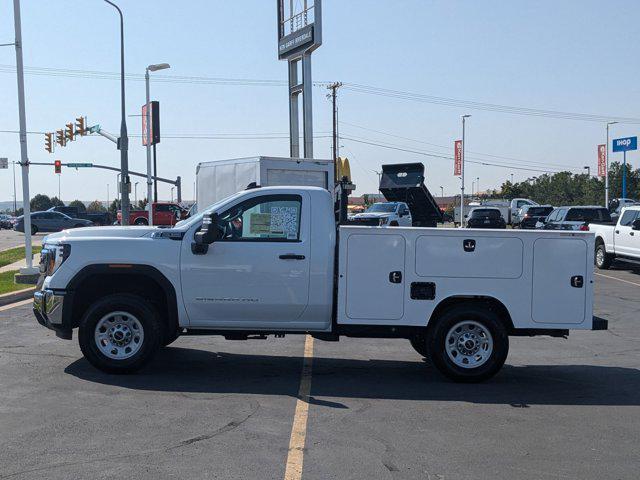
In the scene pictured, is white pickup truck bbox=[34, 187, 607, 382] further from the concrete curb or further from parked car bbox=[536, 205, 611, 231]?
parked car bbox=[536, 205, 611, 231]

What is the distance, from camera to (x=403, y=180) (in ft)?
115

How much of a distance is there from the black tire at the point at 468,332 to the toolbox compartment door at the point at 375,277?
46 cm

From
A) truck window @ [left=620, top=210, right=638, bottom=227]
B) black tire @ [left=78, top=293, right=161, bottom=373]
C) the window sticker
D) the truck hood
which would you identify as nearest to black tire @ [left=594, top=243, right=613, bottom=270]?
truck window @ [left=620, top=210, right=638, bottom=227]

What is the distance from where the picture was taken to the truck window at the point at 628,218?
67.1ft

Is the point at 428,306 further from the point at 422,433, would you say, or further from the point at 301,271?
the point at 422,433

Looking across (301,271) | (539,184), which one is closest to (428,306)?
(301,271)

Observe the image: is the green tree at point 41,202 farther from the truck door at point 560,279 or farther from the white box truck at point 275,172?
the truck door at point 560,279

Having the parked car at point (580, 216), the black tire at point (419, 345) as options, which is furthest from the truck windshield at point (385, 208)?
the black tire at point (419, 345)

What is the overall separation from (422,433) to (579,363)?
3.96 metres

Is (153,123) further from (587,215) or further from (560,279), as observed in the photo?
(560,279)

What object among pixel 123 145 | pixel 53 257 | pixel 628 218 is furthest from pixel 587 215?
pixel 53 257

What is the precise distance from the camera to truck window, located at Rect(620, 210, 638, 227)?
67.1 feet

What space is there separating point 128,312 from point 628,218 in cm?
1656

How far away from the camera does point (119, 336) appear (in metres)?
8.09
